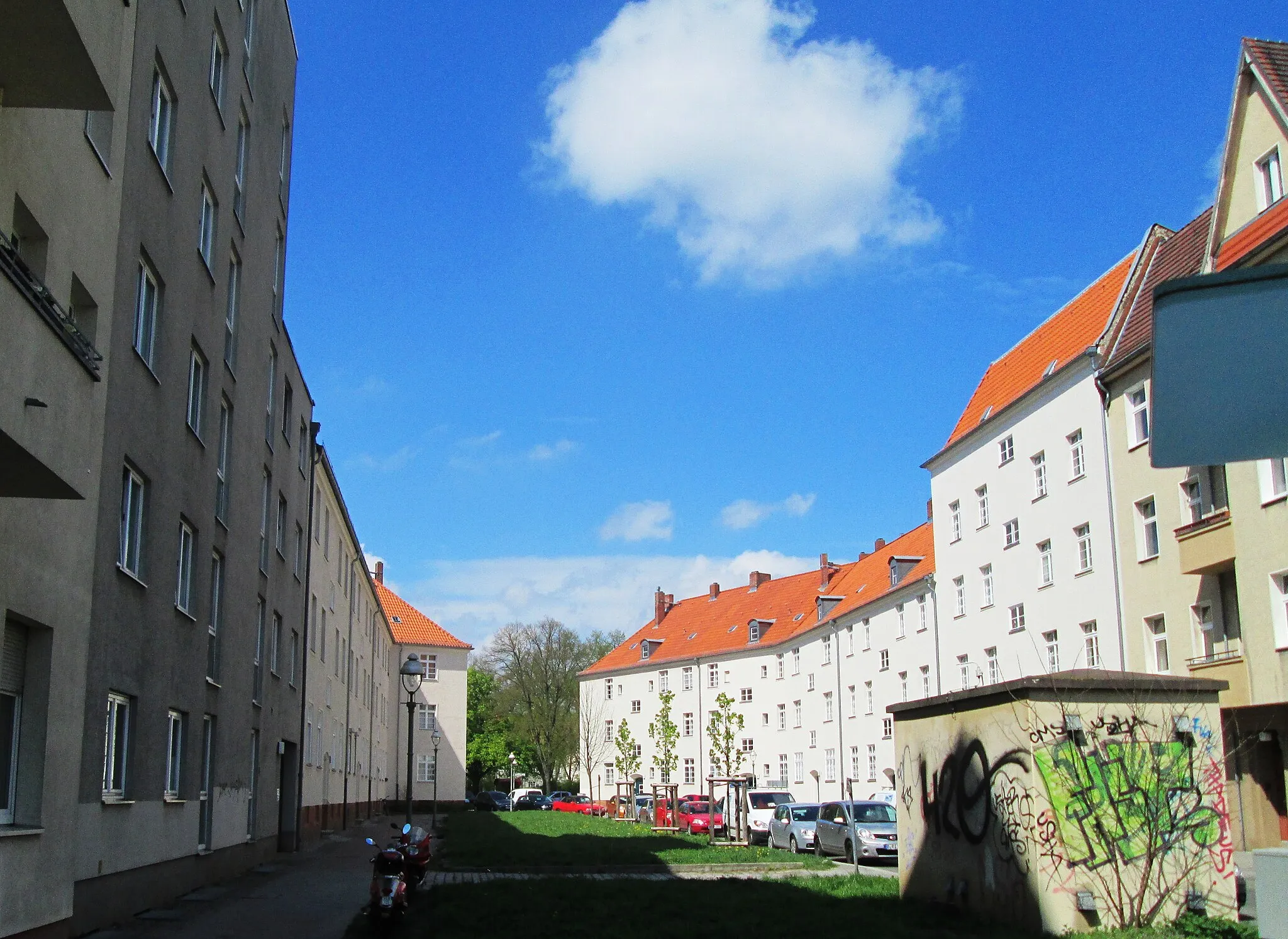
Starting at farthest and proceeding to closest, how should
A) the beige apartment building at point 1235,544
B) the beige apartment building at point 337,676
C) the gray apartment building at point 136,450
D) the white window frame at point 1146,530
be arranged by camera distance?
the beige apartment building at point 337,676
the white window frame at point 1146,530
the beige apartment building at point 1235,544
the gray apartment building at point 136,450

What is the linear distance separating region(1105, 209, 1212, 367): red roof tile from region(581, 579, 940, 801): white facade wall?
15402 millimetres

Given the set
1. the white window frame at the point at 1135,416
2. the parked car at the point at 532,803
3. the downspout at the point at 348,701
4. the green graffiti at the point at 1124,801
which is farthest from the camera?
the parked car at the point at 532,803

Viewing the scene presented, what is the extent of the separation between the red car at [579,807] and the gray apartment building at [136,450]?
44.9 meters

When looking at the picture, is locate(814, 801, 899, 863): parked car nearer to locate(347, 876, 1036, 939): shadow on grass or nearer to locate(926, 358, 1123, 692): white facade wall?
locate(926, 358, 1123, 692): white facade wall

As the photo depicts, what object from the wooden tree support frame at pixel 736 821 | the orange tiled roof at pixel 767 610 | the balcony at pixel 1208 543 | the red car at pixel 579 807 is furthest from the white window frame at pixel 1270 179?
the red car at pixel 579 807

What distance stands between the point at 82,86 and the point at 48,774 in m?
6.23

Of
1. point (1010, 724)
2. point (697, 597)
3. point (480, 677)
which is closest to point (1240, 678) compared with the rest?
point (1010, 724)

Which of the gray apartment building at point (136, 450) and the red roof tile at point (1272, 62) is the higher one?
the red roof tile at point (1272, 62)

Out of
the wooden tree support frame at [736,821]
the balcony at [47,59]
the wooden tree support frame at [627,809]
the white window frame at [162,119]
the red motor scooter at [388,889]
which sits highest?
the white window frame at [162,119]

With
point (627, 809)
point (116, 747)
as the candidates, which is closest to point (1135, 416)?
point (116, 747)

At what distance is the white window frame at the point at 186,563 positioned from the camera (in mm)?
18125

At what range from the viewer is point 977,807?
14359 mm

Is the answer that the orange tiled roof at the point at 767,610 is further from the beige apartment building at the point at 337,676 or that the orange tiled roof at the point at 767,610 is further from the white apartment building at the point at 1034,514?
the beige apartment building at the point at 337,676

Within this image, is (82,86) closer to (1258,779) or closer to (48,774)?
(48,774)
